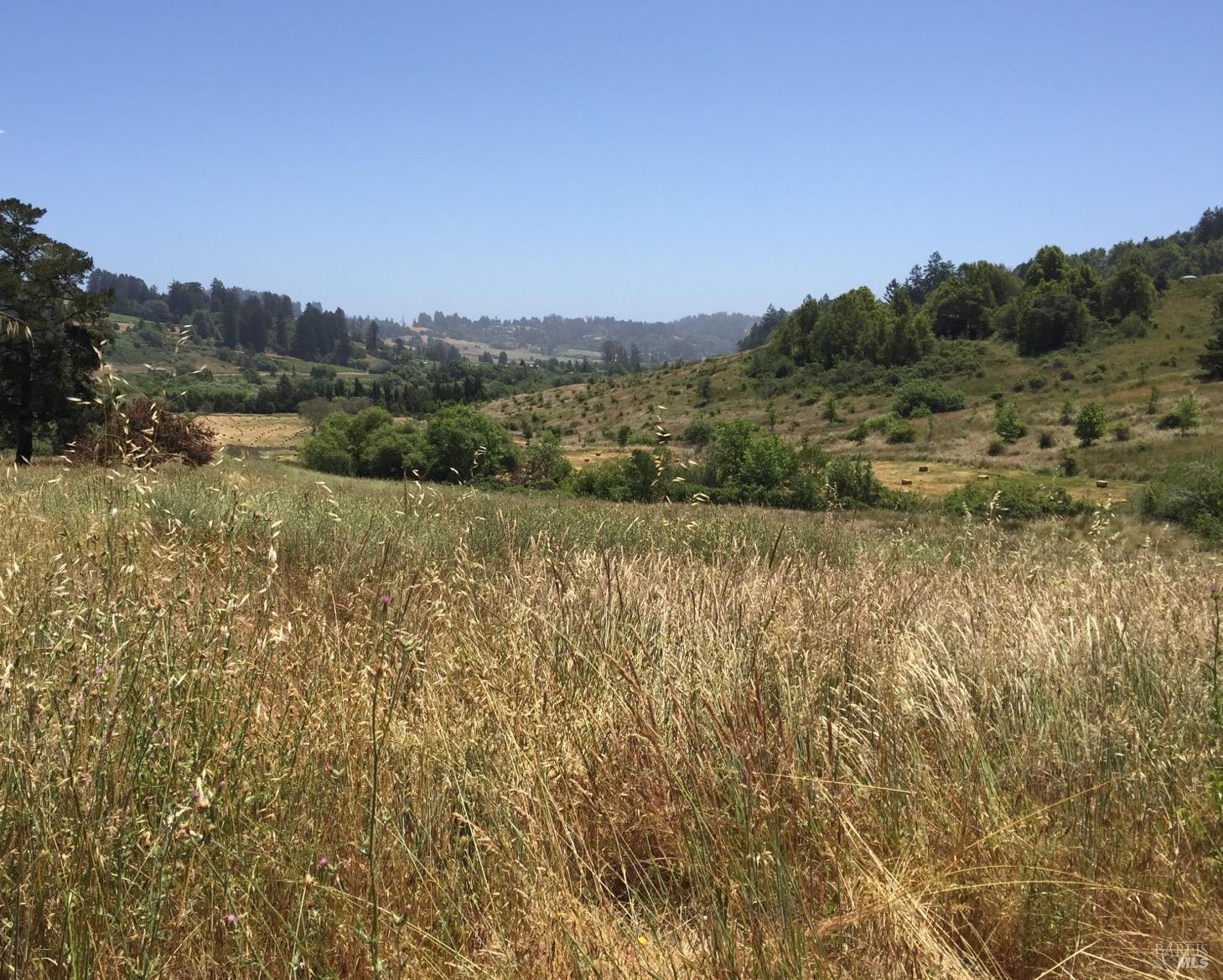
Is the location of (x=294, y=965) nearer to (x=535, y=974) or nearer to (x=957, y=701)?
(x=535, y=974)

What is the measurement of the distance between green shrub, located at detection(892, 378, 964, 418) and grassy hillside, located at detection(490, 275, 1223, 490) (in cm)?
121

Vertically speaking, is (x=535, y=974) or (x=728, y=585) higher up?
(x=728, y=585)

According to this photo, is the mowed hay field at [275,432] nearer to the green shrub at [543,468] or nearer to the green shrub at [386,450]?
the green shrub at [386,450]

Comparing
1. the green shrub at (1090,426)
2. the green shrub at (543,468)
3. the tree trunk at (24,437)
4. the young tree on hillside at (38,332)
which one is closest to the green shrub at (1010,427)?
the green shrub at (1090,426)

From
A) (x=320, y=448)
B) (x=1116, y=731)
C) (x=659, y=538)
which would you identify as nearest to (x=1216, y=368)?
(x=320, y=448)

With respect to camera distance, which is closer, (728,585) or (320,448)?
(728,585)

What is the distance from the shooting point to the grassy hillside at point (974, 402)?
4188 cm

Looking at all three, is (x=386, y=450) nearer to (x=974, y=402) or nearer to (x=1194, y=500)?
(x=1194, y=500)

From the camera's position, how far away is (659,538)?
8.08 metres

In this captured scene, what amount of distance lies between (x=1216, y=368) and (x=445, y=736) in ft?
213

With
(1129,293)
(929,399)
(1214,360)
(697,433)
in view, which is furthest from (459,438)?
(1129,293)

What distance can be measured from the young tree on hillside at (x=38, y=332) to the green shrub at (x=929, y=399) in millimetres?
55223

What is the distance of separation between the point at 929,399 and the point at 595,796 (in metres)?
67.5

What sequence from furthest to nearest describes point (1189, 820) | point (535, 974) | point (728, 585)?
1. point (728, 585)
2. point (1189, 820)
3. point (535, 974)
